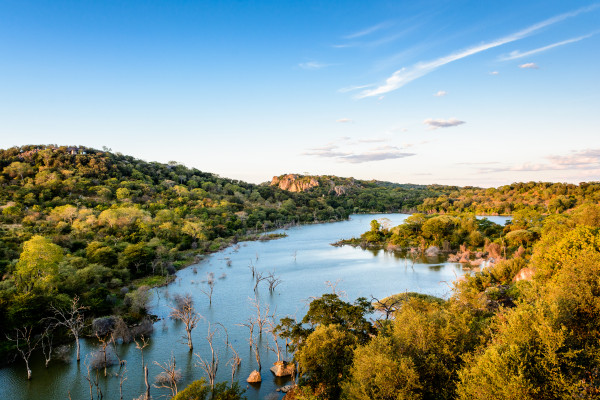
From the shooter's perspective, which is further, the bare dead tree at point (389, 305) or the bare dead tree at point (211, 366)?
the bare dead tree at point (389, 305)

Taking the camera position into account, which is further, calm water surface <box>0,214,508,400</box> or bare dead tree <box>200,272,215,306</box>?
bare dead tree <box>200,272,215,306</box>

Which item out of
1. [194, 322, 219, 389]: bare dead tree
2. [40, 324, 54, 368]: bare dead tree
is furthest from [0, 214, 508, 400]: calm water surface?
[40, 324, 54, 368]: bare dead tree

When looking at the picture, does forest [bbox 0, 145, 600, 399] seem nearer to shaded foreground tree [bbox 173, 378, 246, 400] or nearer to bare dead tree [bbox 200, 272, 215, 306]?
shaded foreground tree [bbox 173, 378, 246, 400]

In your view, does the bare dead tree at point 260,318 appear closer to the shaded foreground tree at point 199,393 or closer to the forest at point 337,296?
the forest at point 337,296

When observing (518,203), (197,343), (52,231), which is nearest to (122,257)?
(52,231)

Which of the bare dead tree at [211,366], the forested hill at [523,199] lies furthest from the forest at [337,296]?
the forested hill at [523,199]

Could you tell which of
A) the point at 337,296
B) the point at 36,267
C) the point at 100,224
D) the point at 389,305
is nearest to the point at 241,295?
the point at 389,305

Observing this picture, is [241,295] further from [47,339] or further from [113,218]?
[113,218]
